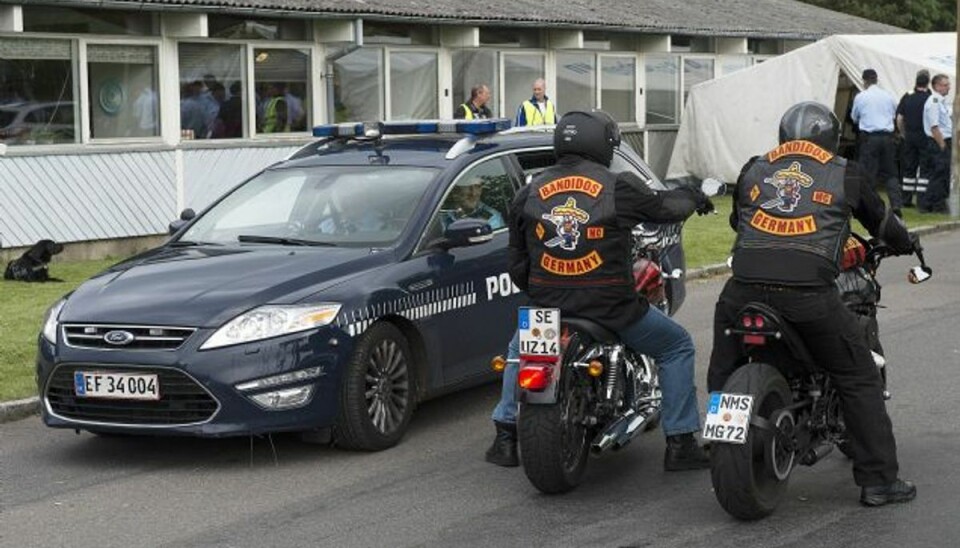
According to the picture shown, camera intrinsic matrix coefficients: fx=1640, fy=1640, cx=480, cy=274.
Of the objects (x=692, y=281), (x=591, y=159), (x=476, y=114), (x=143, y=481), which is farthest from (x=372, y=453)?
(x=476, y=114)

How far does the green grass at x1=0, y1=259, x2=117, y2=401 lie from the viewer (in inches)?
392

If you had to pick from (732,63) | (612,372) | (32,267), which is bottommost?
(32,267)

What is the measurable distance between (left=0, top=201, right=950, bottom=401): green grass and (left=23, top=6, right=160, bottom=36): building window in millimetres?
2491

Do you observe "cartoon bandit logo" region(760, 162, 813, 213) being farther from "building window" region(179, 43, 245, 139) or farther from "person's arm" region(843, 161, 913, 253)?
"building window" region(179, 43, 245, 139)

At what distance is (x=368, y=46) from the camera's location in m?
21.5

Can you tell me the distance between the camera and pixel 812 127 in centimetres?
676

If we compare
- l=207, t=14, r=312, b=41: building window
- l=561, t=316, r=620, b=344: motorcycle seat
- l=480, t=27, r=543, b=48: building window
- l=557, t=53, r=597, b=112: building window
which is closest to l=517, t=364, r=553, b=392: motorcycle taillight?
l=561, t=316, r=620, b=344: motorcycle seat

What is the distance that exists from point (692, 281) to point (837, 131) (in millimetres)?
8889

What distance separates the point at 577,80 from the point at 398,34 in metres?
4.90

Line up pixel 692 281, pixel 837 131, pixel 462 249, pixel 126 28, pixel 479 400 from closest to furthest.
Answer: pixel 837 131 < pixel 462 249 < pixel 479 400 < pixel 692 281 < pixel 126 28

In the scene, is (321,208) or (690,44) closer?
(321,208)

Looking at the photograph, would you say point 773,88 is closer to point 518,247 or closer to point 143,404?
point 518,247

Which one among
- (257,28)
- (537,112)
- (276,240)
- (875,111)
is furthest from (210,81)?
(276,240)

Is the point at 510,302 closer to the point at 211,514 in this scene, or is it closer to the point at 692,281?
the point at 211,514
